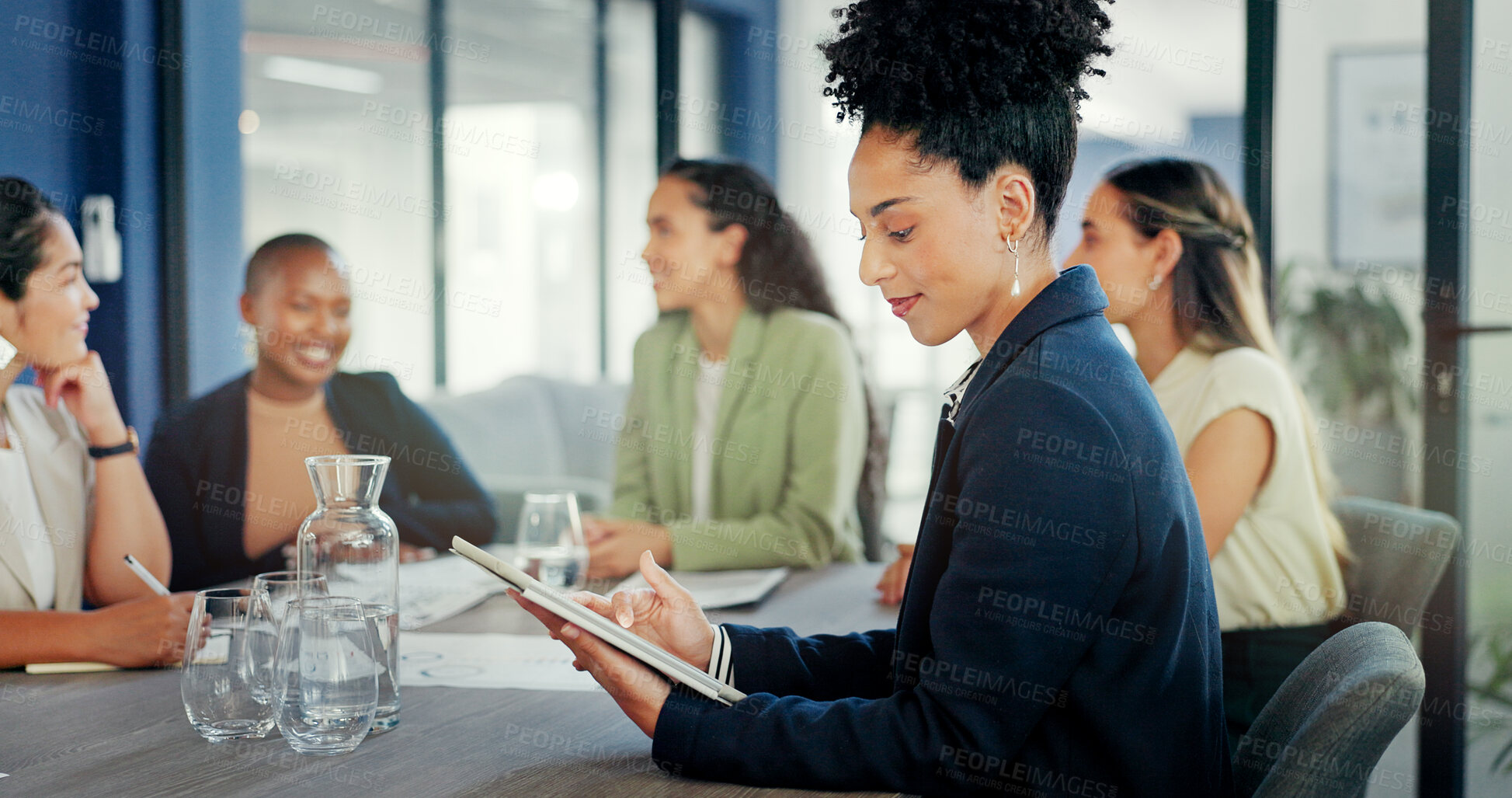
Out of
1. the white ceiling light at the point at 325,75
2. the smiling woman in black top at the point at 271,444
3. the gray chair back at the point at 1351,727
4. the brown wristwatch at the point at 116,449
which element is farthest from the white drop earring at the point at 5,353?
the white ceiling light at the point at 325,75

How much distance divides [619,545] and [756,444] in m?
0.60

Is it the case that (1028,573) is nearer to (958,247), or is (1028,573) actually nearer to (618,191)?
(958,247)

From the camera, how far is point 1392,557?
1976mm

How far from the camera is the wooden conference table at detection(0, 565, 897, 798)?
0.96 m

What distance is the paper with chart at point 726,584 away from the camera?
175 cm

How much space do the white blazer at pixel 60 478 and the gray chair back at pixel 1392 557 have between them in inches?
83.7

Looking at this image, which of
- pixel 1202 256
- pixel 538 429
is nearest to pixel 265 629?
pixel 1202 256

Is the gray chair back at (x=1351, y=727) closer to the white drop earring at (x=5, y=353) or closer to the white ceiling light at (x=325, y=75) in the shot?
the white drop earring at (x=5, y=353)

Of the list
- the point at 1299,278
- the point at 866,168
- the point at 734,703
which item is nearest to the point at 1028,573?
the point at 734,703

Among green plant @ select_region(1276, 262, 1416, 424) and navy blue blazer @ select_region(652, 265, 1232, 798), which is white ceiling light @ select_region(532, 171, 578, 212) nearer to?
green plant @ select_region(1276, 262, 1416, 424)

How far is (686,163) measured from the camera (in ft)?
8.79

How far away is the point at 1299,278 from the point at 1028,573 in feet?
12.3

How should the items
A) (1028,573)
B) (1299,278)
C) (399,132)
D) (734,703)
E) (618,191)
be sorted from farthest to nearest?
(618,191) < (399,132) < (1299,278) < (734,703) < (1028,573)

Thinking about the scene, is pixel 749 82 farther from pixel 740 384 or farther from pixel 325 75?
pixel 740 384
